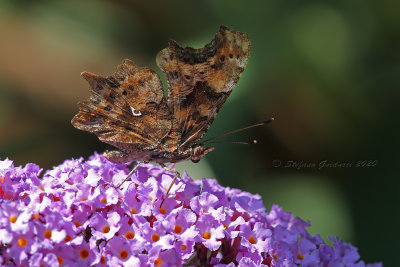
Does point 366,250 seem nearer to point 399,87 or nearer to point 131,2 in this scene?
point 399,87

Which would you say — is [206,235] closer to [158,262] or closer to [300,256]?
[158,262]

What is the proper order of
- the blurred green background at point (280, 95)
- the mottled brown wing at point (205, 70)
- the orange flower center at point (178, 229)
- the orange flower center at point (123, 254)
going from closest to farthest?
the orange flower center at point (123, 254), the orange flower center at point (178, 229), the mottled brown wing at point (205, 70), the blurred green background at point (280, 95)

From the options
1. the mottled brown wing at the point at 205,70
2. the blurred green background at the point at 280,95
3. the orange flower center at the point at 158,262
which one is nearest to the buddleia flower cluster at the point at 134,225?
the orange flower center at the point at 158,262

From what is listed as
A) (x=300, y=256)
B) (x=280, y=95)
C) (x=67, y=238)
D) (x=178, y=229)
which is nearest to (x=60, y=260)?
(x=67, y=238)

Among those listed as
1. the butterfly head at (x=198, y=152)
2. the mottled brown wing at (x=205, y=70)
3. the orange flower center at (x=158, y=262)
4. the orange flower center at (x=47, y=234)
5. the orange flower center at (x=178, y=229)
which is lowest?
the orange flower center at (x=158, y=262)

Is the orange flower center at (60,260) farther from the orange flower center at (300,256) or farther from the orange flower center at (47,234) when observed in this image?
the orange flower center at (300,256)

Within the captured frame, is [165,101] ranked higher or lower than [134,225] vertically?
higher
